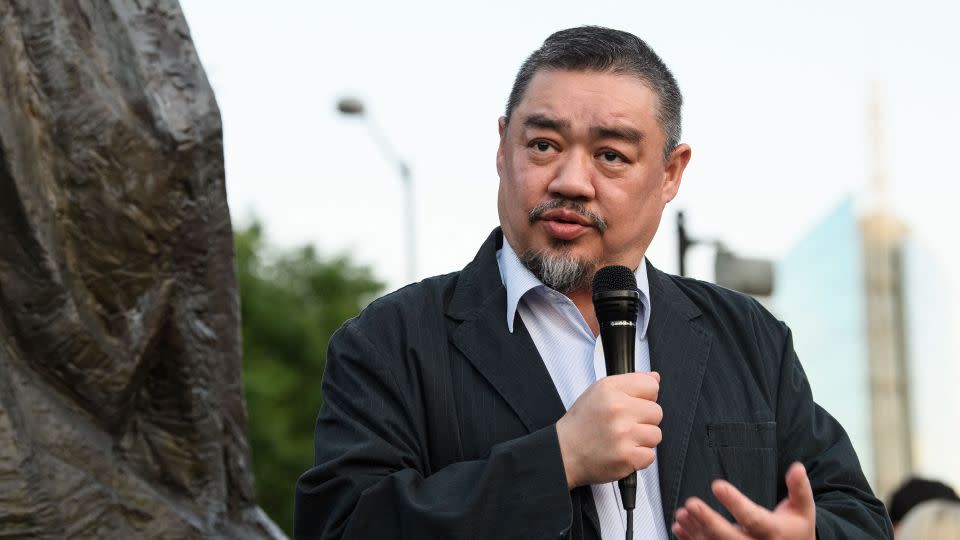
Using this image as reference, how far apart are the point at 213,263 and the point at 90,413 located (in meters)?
0.64

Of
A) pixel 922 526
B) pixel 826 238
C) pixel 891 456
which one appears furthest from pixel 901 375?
pixel 922 526

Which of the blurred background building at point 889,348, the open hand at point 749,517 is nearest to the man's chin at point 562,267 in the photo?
the open hand at point 749,517

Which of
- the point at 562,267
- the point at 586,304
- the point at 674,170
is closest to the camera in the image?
the point at 562,267

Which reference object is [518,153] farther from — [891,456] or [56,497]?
[891,456]

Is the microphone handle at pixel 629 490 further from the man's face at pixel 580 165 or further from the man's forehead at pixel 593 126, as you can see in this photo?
the man's forehead at pixel 593 126

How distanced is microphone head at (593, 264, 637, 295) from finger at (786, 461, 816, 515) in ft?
1.58

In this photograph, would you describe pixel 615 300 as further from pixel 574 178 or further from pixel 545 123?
pixel 545 123

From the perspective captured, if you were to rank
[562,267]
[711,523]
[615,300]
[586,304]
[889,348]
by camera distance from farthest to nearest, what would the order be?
1. [889,348]
2. [586,304]
3. [562,267]
4. [615,300]
5. [711,523]

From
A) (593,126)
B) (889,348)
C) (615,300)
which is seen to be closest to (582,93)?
(593,126)

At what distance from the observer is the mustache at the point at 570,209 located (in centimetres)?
295

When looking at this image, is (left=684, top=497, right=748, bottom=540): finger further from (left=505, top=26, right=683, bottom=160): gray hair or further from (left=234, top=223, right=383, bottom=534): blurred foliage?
(left=234, top=223, right=383, bottom=534): blurred foliage

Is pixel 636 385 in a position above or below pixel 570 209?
below

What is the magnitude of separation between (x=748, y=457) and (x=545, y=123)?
773mm

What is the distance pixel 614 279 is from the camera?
2842mm
